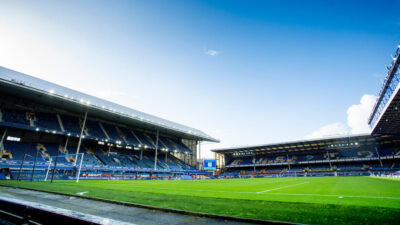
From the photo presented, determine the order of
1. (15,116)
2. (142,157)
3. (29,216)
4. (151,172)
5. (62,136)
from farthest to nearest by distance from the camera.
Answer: (142,157) → (151,172) → (62,136) → (15,116) → (29,216)

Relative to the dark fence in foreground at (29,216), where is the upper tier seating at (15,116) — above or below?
above

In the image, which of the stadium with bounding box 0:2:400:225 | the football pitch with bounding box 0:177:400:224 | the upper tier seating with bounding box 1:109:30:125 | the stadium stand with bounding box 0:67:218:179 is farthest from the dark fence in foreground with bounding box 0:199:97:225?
the upper tier seating with bounding box 1:109:30:125

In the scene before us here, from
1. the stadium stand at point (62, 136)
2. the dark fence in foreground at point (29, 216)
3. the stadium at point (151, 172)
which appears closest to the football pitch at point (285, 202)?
the stadium at point (151, 172)

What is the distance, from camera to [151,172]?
136 ft

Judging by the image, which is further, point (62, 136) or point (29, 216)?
point (62, 136)

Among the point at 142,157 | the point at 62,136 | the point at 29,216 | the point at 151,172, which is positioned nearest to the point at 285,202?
the point at 29,216

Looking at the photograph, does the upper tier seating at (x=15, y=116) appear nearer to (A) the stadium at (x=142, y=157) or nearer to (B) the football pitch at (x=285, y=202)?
(A) the stadium at (x=142, y=157)

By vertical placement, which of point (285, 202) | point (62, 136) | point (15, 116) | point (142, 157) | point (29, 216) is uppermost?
point (15, 116)

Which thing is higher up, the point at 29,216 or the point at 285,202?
the point at 29,216

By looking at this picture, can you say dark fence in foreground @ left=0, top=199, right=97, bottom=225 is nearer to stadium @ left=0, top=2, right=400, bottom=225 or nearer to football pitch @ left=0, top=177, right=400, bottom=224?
stadium @ left=0, top=2, right=400, bottom=225

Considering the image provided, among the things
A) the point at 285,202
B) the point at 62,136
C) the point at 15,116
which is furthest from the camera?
the point at 62,136

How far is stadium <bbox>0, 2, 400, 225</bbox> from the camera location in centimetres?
497

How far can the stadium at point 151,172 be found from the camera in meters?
4.97

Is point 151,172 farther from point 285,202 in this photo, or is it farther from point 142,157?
point 285,202
